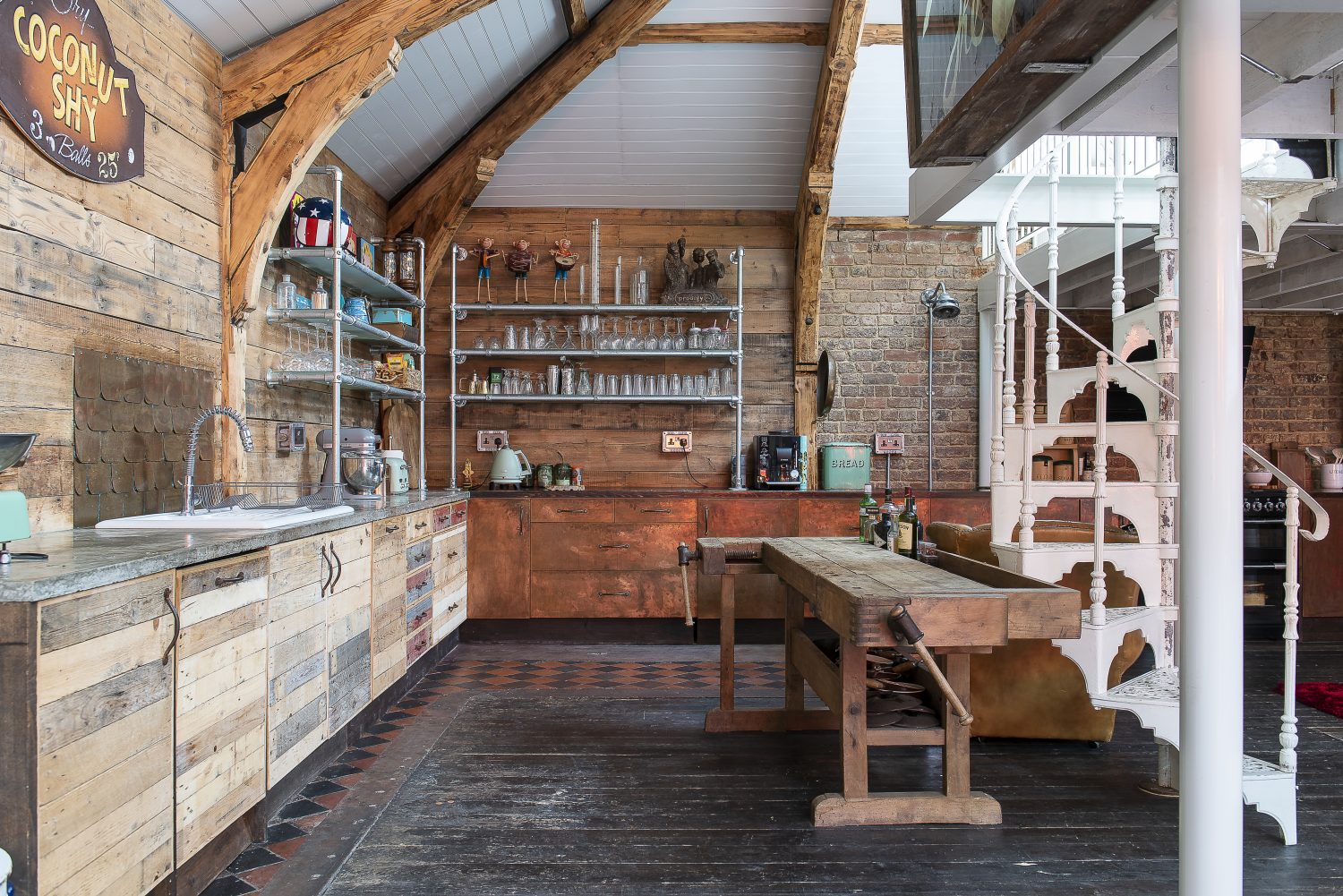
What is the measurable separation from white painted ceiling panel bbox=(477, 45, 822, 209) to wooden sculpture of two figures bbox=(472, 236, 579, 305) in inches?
14.8

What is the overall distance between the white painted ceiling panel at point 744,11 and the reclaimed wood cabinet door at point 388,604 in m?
3.40

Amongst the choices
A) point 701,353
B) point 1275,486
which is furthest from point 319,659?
point 1275,486

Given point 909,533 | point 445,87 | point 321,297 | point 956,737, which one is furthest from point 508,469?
point 956,737

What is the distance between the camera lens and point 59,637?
1828 mm

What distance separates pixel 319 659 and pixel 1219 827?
2.84m

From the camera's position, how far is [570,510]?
6.07 meters

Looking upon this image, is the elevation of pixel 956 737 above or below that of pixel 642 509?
below

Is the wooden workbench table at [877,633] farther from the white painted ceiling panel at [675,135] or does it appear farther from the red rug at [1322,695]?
the white painted ceiling panel at [675,135]

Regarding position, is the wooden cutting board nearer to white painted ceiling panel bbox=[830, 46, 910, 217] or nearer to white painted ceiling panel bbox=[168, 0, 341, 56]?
white painted ceiling panel bbox=[168, 0, 341, 56]

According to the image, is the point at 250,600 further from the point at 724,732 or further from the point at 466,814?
the point at 724,732

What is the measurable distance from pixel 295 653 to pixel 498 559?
2.91m

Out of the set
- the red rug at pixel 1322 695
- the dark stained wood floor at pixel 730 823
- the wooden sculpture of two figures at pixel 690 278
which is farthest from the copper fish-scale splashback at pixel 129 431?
the red rug at pixel 1322 695

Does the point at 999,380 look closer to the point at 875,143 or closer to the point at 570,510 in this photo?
the point at 570,510

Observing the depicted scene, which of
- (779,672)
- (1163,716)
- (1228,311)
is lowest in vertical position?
(779,672)
